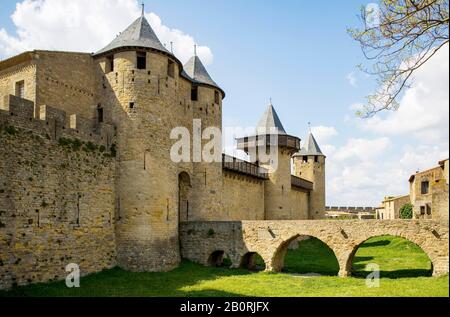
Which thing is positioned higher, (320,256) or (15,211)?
(15,211)

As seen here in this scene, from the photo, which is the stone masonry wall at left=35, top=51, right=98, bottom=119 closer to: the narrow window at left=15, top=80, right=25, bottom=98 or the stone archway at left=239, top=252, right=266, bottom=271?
the narrow window at left=15, top=80, right=25, bottom=98

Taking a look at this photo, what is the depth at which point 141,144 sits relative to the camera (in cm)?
1862

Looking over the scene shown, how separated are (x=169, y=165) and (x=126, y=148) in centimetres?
231

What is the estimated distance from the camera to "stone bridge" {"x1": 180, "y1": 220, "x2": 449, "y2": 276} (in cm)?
1723

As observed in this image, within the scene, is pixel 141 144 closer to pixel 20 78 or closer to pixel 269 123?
pixel 20 78

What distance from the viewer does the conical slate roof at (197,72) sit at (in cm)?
2448

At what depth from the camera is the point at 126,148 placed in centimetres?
1862

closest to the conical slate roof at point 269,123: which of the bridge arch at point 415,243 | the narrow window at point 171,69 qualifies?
the narrow window at point 171,69

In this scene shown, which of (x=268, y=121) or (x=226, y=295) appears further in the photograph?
(x=268, y=121)

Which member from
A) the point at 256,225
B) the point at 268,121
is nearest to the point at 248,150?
the point at 268,121

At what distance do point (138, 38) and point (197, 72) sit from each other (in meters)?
6.04

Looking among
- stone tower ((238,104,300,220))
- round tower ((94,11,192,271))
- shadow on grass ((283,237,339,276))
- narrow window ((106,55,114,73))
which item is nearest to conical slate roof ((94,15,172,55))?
round tower ((94,11,192,271))

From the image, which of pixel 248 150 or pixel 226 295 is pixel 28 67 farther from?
pixel 248 150

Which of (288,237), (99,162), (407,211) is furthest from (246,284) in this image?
(407,211)
